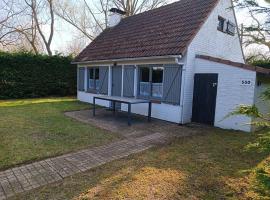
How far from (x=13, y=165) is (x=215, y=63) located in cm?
749

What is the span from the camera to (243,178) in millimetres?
4570

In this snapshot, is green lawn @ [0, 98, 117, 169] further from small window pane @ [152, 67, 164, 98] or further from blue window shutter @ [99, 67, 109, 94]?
blue window shutter @ [99, 67, 109, 94]

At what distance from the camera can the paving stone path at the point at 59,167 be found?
4.21 metres

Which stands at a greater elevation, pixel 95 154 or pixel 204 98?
pixel 204 98

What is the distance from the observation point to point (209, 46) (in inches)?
418

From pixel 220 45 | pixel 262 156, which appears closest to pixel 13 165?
pixel 262 156

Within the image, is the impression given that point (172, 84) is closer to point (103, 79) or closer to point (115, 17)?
point (103, 79)

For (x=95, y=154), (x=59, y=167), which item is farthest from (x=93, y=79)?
(x=59, y=167)

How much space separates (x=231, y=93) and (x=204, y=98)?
1.10 meters

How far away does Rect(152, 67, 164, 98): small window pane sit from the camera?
10180 mm

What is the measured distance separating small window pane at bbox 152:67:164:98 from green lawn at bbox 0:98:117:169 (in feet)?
11.3

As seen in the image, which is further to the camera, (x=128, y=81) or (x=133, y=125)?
(x=128, y=81)

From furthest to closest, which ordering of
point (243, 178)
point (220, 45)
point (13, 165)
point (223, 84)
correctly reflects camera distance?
point (220, 45) → point (223, 84) → point (13, 165) → point (243, 178)

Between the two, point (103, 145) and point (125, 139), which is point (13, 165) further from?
point (125, 139)
